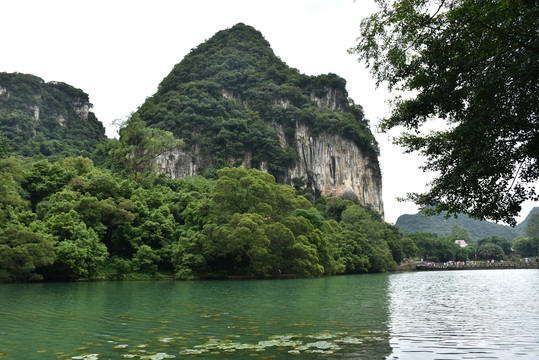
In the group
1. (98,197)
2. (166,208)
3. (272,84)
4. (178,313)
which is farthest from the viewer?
(272,84)

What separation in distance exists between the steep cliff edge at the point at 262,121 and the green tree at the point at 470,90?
224ft

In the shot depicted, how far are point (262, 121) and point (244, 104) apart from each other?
9.71 m

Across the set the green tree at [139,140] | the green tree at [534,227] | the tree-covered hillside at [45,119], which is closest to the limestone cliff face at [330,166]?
the green tree at [139,140]

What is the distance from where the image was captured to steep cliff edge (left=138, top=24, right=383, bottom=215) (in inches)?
3366

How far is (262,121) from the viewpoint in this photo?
323 ft

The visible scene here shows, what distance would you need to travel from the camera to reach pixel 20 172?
38.8 meters

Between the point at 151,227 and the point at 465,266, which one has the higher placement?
the point at 151,227

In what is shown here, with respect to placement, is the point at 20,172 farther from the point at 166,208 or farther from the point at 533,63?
the point at 533,63

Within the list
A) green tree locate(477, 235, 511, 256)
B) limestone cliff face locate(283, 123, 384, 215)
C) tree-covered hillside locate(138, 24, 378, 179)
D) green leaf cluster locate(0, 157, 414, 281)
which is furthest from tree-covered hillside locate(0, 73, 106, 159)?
green tree locate(477, 235, 511, 256)

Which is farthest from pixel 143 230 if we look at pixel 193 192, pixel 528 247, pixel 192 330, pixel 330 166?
pixel 528 247

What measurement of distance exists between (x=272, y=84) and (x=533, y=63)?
3921 inches

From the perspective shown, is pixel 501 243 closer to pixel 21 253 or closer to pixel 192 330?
pixel 21 253

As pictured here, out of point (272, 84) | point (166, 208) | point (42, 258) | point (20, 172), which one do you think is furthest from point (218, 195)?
point (272, 84)

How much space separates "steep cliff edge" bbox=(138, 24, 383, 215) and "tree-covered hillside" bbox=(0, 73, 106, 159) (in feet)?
62.6
